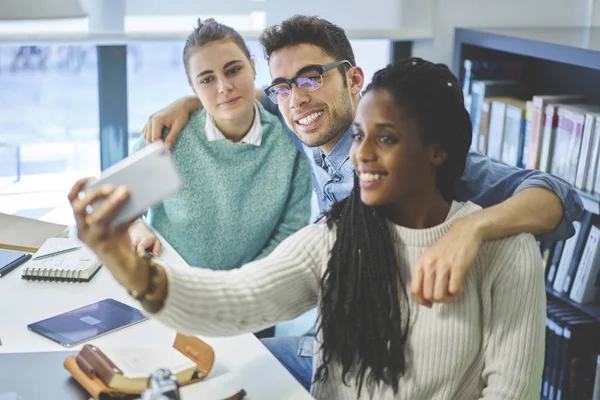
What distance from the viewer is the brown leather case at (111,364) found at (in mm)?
1224

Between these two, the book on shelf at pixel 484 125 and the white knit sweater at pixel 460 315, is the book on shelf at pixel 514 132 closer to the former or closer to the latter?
the book on shelf at pixel 484 125

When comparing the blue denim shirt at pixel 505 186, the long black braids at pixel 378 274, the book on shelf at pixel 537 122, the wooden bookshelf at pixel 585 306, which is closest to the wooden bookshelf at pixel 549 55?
the wooden bookshelf at pixel 585 306

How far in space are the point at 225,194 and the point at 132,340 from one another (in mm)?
702

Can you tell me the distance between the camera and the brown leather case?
1224 mm

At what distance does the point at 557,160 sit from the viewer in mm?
2377

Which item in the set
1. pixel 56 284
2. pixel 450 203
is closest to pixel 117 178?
pixel 450 203

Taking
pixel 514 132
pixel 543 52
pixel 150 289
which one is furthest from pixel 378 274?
pixel 514 132

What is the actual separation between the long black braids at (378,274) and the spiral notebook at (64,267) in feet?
2.15

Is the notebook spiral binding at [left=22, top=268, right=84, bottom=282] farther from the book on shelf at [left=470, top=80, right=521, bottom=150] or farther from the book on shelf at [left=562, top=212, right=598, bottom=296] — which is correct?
the book on shelf at [left=470, top=80, right=521, bottom=150]

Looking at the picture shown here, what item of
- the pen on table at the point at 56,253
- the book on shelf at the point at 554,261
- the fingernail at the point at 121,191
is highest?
the fingernail at the point at 121,191

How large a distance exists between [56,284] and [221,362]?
1.70ft

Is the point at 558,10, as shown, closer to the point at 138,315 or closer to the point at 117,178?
the point at 138,315

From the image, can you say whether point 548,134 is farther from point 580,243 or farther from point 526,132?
point 580,243

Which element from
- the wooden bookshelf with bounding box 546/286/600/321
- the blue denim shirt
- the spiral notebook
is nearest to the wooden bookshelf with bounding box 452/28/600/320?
the wooden bookshelf with bounding box 546/286/600/321
